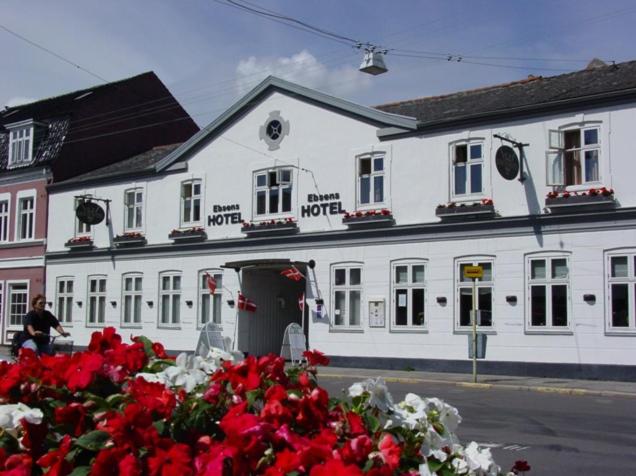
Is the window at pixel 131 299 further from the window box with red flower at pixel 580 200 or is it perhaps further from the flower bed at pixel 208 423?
the flower bed at pixel 208 423

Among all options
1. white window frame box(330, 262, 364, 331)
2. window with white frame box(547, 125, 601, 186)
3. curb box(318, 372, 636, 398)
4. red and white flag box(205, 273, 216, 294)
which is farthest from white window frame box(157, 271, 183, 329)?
window with white frame box(547, 125, 601, 186)

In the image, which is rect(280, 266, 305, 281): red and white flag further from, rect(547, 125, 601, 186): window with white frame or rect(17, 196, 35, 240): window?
rect(17, 196, 35, 240): window

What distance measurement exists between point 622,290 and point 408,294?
6096mm

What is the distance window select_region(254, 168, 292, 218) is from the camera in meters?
26.5

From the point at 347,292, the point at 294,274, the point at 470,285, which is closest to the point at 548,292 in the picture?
the point at 470,285

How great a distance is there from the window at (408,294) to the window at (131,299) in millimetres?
11448

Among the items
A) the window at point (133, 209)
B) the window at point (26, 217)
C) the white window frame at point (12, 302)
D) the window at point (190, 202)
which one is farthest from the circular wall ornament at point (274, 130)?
the white window frame at point (12, 302)

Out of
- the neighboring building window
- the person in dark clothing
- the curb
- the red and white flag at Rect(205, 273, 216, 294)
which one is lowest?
the curb

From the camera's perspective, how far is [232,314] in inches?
1081

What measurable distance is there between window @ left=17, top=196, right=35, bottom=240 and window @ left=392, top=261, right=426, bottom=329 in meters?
19.0

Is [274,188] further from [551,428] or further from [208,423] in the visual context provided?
[208,423]

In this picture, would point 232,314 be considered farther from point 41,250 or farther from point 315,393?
point 315,393

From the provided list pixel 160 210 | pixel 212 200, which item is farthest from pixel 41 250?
pixel 212 200

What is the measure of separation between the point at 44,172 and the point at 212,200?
10315 mm
